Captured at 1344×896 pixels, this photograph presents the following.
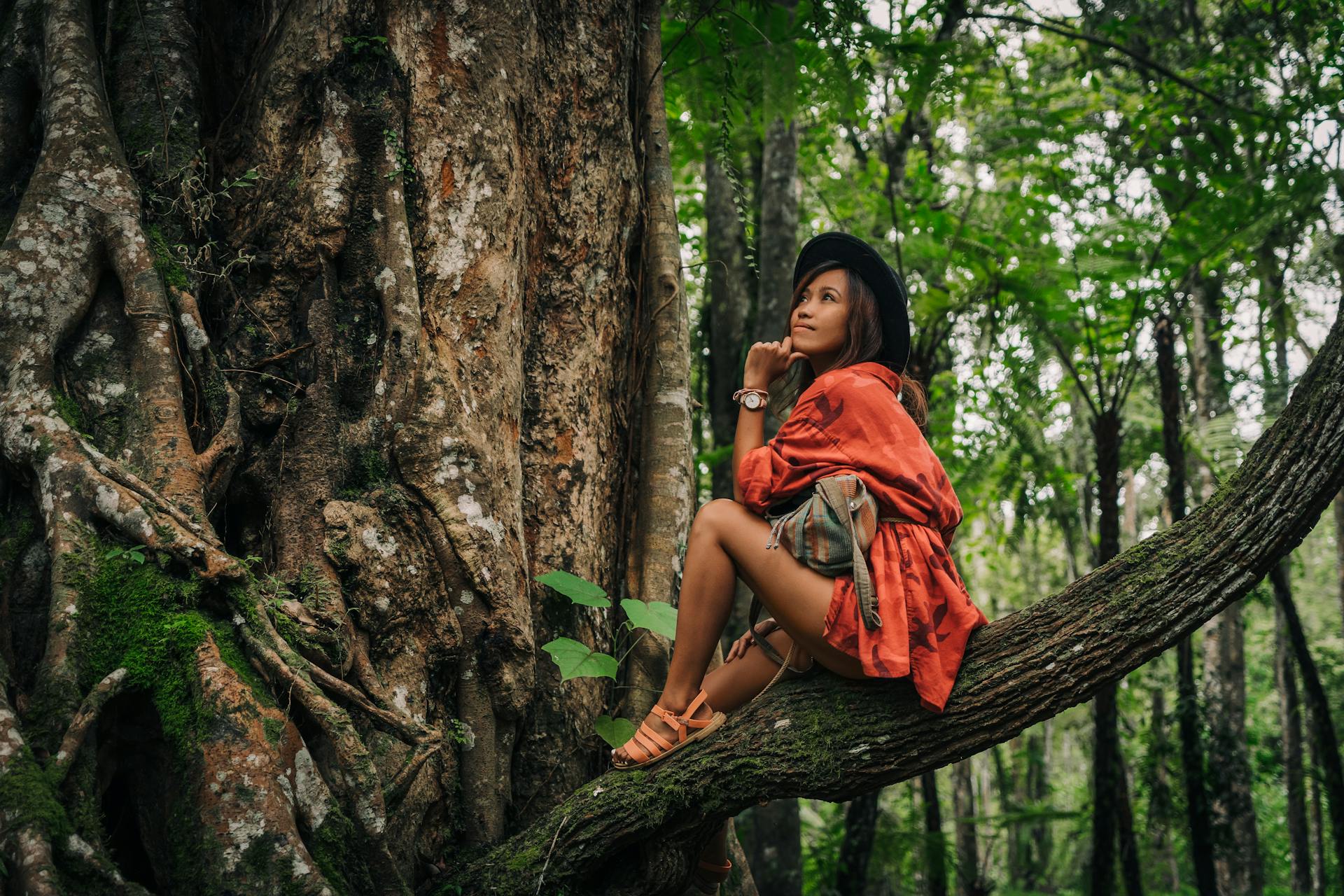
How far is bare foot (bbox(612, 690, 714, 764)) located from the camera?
3.06m

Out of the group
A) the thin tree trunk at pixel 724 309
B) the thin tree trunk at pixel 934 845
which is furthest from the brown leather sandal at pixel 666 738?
the thin tree trunk at pixel 934 845

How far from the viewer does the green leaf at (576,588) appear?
10.8 feet

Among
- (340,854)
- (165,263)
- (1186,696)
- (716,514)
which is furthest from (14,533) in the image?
(1186,696)

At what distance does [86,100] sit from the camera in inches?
132

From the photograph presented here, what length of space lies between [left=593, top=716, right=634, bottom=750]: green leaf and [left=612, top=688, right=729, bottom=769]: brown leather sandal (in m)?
0.25

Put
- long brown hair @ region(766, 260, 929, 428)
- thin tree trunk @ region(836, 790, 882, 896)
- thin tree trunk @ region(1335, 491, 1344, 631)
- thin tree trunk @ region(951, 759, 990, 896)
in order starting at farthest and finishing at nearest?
thin tree trunk @ region(1335, 491, 1344, 631)
thin tree trunk @ region(951, 759, 990, 896)
thin tree trunk @ region(836, 790, 882, 896)
long brown hair @ region(766, 260, 929, 428)

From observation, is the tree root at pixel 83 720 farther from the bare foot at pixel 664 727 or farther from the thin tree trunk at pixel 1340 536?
the thin tree trunk at pixel 1340 536

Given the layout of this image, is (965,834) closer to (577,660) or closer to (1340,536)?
(1340,536)

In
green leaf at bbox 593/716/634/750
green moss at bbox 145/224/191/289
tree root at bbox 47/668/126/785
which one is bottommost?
green leaf at bbox 593/716/634/750

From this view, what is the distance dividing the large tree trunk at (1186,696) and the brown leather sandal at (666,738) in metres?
5.59

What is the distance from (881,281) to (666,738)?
6.18 ft

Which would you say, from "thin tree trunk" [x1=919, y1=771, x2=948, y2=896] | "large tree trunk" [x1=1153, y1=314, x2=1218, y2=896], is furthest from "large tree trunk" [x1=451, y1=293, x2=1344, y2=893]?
"thin tree trunk" [x1=919, y1=771, x2=948, y2=896]

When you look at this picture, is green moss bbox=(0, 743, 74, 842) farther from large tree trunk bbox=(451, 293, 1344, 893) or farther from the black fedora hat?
the black fedora hat

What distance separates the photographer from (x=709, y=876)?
3363 mm
